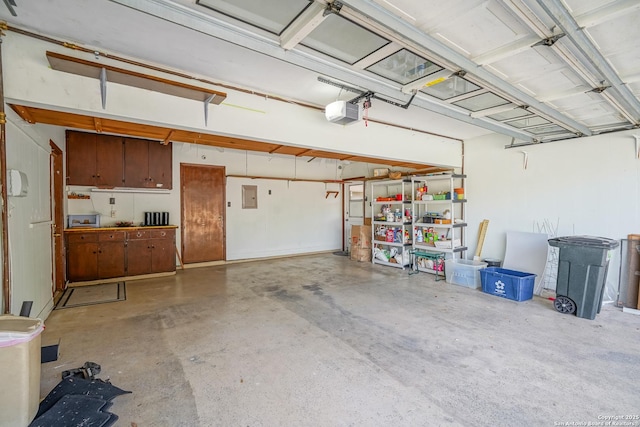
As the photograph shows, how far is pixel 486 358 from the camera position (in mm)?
2596

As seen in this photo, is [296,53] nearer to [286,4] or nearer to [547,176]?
[286,4]

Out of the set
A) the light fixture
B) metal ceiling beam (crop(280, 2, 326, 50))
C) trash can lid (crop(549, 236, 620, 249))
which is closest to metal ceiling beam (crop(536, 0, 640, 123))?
the light fixture

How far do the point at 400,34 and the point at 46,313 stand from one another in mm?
→ 4779

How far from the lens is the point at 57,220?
4.46m

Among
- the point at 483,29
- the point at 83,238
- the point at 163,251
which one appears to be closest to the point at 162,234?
the point at 163,251

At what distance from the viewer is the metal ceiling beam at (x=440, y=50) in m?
1.68

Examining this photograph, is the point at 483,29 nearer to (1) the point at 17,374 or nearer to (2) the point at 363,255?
(1) the point at 17,374

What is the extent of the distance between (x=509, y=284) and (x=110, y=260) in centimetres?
652

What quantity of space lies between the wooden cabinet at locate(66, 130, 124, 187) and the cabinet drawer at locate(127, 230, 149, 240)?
0.92 metres

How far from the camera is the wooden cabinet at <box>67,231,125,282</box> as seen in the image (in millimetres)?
4848

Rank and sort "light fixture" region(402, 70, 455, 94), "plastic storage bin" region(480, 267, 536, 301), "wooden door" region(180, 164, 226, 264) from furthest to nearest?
"wooden door" region(180, 164, 226, 264) → "plastic storage bin" region(480, 267, 536, 301) → "light fixture" region(402, 70, 455, 94)

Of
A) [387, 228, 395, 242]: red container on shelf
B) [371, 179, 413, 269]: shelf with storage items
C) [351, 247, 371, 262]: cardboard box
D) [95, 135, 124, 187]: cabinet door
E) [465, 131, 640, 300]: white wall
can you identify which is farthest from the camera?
[351, 247, 371, 262]: cardboard box

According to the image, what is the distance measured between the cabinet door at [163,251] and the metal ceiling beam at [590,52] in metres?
6.03

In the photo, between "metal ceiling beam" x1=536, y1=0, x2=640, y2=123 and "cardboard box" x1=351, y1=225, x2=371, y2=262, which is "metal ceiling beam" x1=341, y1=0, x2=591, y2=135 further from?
"cardboard box" x1=351, y1=225, x2=371, y2=262
